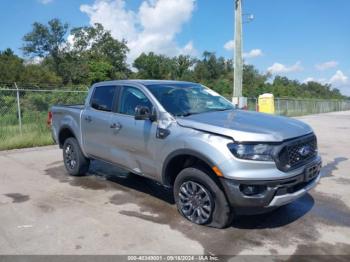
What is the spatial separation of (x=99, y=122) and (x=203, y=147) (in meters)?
2.48

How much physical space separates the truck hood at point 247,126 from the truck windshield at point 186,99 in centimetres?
27

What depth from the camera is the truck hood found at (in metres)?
3.87

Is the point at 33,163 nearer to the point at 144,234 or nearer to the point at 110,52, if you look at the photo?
the point at 144,234

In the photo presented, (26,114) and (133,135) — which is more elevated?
(26,114)

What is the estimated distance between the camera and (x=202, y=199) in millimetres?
4332

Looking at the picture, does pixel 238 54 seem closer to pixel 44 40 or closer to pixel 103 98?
pixel 103 98

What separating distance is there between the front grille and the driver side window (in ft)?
6.82

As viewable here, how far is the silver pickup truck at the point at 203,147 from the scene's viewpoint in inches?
152

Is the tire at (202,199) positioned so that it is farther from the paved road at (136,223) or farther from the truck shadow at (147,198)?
the truck shadow at (147,198)

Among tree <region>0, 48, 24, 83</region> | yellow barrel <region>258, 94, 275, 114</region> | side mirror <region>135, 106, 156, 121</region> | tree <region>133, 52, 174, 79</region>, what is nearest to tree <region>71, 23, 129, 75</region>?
tree <region>133, 52, 174, 79</region>

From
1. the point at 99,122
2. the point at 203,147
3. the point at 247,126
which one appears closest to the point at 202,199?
the point at 203,147

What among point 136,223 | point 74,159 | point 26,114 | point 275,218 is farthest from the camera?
point 26,114

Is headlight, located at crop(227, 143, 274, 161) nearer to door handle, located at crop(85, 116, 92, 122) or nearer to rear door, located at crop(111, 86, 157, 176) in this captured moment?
rear door, located at crop(111, 86, 157, 176)

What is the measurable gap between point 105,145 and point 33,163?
134 inches
